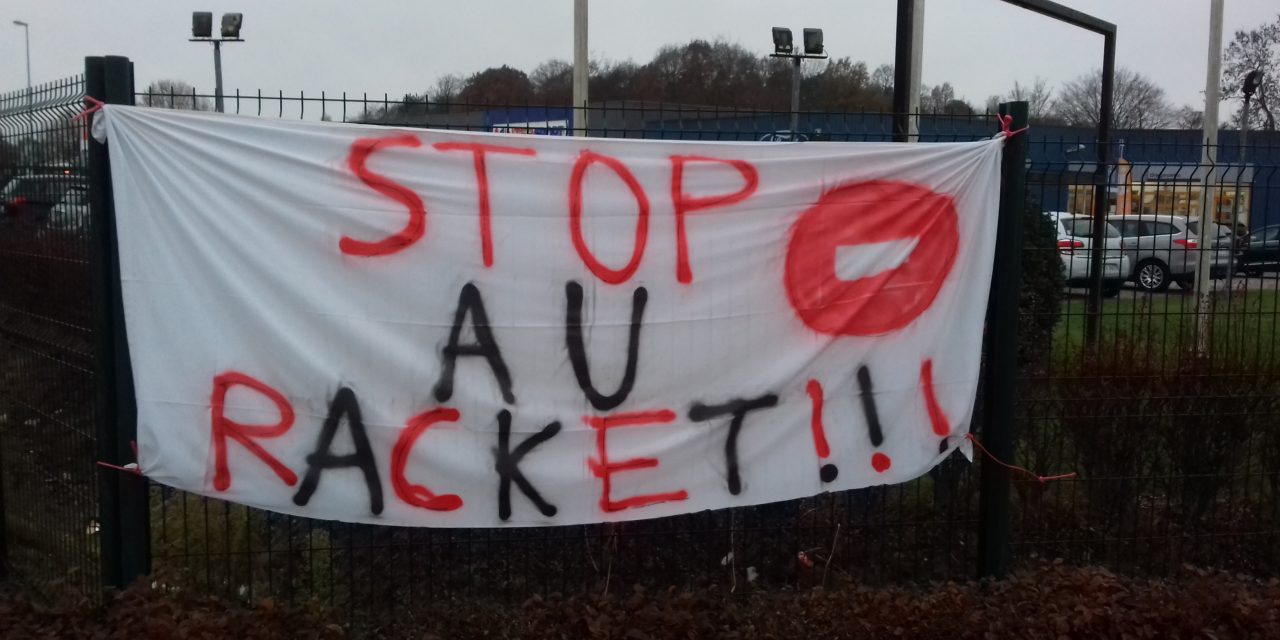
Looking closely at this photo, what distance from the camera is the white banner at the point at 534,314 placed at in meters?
3.94

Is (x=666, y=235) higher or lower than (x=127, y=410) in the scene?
higher

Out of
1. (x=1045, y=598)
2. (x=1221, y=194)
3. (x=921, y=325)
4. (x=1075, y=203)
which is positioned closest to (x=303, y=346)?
(x=921, y=325)

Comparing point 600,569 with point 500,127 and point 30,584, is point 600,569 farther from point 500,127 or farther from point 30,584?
point 30,584

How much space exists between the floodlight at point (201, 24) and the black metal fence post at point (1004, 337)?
9.76 m

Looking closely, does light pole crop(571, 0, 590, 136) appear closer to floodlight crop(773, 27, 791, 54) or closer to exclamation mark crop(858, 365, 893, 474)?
exclamation mark crop(858, 365, 893, 474)

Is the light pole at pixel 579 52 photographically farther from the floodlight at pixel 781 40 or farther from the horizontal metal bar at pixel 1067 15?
the floodlight at pixel 781 40

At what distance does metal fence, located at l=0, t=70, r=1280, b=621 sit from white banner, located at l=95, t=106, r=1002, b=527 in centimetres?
26

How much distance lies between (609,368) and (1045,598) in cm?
184

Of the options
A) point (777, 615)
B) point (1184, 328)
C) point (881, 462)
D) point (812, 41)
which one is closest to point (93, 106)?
point (777, 615)

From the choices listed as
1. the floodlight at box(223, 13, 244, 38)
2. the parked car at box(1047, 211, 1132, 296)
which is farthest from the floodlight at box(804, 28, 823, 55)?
the parked car at box(1047, 211, 1132, 296)

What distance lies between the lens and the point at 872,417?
4.55 meters

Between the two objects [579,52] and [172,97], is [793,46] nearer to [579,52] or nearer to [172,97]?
[579,52]

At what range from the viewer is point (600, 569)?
4.84m

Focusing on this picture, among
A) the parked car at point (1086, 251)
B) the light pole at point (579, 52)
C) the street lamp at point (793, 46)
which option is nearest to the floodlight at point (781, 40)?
the street lamp at point (793, 46)
